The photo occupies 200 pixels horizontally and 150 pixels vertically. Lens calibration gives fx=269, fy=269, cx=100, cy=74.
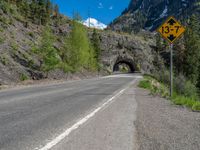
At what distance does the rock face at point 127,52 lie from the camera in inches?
3258

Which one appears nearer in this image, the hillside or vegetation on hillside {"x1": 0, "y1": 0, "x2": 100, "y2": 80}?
the hillside

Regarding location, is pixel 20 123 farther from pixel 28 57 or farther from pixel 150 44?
pixel 150 44

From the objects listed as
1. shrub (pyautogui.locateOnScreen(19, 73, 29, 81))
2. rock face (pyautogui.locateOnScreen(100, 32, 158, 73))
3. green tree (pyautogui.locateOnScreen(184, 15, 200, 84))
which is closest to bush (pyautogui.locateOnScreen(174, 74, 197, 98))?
shrub (pyautogui.locateOnScreen(19, 73, 29, 81))

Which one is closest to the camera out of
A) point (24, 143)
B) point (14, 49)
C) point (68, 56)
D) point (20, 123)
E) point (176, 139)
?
point (24, 143)

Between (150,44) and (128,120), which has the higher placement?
(150,44)

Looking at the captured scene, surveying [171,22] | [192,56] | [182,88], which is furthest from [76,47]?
[192,56]

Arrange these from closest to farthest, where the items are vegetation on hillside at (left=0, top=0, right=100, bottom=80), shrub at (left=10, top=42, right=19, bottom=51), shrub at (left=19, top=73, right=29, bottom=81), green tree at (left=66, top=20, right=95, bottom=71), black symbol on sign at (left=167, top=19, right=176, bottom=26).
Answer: black symbol on sign at (left=167, top=19, right=176, bottom=26)
shrub at (left=19, top=73, right=29, bottom=81)
vegetation on hillside at (left=0, top=0, right=100, bottom=80)
shrub at (left=10, top=42, right=19, bottom=51)
green tree at (left=66, top=20, right=95, bottom=71)

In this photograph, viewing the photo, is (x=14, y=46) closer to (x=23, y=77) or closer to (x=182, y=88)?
(x=23, y=77)

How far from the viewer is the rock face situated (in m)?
82.8

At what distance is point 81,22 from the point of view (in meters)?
47.6

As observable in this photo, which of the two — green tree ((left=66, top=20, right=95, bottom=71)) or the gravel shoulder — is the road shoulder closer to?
the gravel shoulder

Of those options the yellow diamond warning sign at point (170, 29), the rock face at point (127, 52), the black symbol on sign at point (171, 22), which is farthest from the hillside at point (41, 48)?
the black symbol on sign at point (171, 22)

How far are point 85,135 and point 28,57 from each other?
2877cm

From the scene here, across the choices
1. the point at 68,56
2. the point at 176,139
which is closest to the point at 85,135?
the point at 176,139
